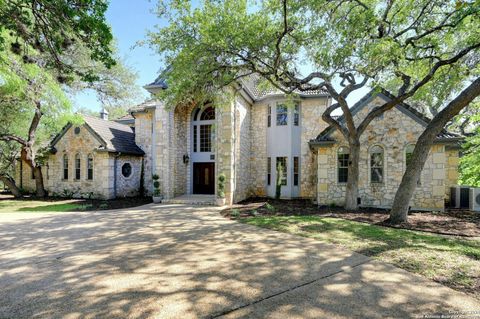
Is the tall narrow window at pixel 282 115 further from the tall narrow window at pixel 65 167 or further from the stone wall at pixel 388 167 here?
the tall narrow window at pixel 65 167

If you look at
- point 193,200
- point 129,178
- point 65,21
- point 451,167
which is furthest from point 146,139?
point 451,167

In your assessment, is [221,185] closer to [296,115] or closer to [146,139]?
[296,115]

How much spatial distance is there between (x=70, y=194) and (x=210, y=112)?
38.1 feet

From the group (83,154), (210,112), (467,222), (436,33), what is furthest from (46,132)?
(467,222)

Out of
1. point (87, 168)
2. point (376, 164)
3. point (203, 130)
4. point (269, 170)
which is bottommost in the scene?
point (269, 170)

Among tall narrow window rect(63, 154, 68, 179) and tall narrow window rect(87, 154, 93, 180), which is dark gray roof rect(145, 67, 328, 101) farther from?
tall narrow window rect(63, 154, 68, 179)

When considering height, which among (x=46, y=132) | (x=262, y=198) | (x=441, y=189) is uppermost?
(x=46, y=132)

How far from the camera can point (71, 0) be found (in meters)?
4.66

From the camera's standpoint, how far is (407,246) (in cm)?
589

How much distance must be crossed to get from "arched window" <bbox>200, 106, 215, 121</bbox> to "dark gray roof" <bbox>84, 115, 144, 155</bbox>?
561cm

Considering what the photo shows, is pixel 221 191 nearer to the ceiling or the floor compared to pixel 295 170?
nearer to the floor

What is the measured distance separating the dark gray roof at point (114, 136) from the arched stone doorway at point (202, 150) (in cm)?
464

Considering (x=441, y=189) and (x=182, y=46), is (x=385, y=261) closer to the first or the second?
(x=441, y=189)

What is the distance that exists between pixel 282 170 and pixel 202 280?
521 inches
